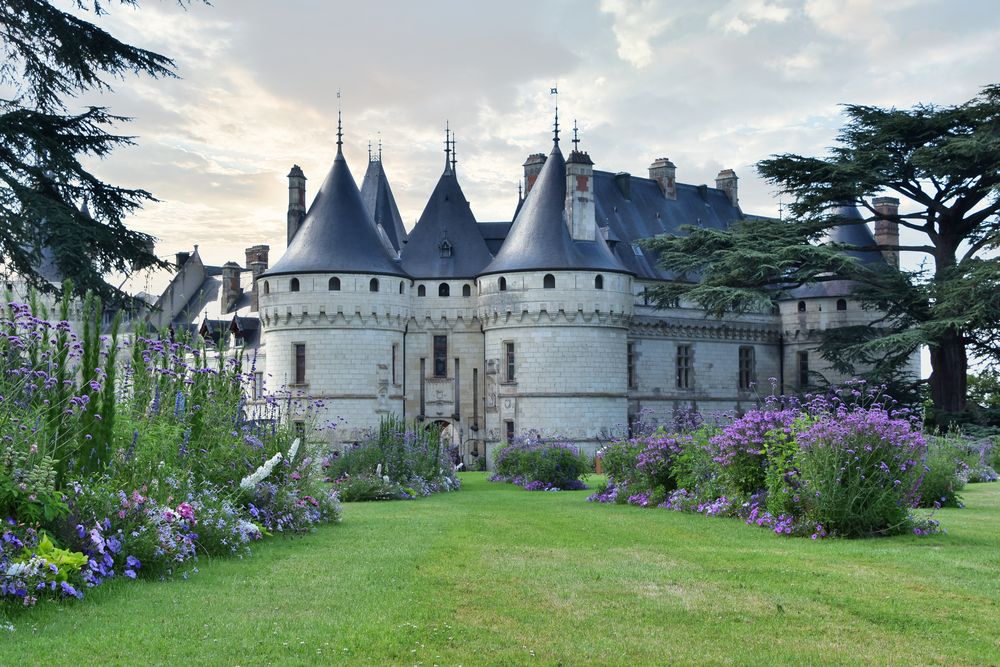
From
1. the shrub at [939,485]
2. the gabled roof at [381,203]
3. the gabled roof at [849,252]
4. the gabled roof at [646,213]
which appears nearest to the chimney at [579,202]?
the gabled roof at [646,213]

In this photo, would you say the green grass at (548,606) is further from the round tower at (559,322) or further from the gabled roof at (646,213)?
the gabled roof at (646,213)

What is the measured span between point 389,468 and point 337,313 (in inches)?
559

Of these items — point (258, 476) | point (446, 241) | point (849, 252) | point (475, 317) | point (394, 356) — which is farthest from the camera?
point (849, 252)

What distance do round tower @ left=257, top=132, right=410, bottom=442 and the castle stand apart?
4 cm

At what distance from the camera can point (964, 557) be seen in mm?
9992

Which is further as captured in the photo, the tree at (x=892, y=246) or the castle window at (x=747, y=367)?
the castle window at (x=747, y=367)

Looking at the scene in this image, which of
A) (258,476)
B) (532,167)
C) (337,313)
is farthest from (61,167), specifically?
(532,167)

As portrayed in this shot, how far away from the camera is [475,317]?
35781 millimetres

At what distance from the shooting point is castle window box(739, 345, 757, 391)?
137 feet

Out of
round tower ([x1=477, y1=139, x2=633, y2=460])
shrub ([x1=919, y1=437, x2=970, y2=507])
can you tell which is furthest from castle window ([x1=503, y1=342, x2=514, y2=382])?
shrub ([x1=919, y1=437, x2=970, y2=507])

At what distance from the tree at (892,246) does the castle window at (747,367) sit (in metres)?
8.84

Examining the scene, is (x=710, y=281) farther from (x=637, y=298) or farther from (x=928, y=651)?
(x=928, y=651)

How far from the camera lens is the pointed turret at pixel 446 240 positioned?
3603 cm

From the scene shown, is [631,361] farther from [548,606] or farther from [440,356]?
[548,606]
